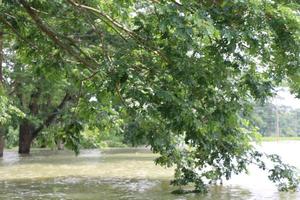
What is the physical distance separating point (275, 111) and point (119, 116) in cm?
9106

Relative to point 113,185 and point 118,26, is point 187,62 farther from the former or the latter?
point 113,185

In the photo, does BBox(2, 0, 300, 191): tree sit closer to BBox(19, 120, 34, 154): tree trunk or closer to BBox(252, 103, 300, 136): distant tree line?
BBox(19, 120, 34, 154): tree trunk

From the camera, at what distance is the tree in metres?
5.09

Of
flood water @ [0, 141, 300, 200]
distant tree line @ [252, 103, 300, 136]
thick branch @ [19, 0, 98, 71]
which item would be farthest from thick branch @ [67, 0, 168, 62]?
distant tree line @ [252, 103, 300, 136]

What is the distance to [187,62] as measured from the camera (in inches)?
254

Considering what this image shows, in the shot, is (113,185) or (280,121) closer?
(113,185)

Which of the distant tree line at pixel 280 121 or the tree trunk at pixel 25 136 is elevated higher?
the distant tree line at pixel 280 121

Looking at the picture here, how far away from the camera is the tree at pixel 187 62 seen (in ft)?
16.7

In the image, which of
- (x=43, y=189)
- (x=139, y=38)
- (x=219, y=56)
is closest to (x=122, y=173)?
(x=43, y=189)

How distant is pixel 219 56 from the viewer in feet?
19.4

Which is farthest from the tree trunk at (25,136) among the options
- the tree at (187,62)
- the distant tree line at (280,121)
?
the distant tree line at (280,121)

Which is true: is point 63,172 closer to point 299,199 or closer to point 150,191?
point 150,191

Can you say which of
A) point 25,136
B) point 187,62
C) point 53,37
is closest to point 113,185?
point 53,37

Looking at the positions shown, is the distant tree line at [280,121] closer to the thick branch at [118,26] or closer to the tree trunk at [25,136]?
the tree trunk at [25,136]
